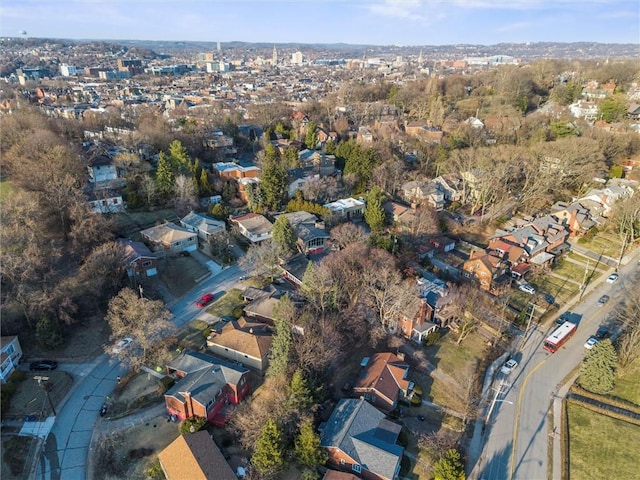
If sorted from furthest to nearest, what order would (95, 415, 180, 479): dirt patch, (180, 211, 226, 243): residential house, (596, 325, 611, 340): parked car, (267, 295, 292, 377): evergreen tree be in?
1. (180, 211, 226, 243): residential house
2. (596, 325, 611, 340): parked car
3. (267, 295, 292, 377): evergreen tree
4. (95, 415, 180, 479): dirt patch

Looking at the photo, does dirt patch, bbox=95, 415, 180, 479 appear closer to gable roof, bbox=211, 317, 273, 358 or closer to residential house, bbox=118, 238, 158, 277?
gable roof, bbox=211, 317, 273, 358

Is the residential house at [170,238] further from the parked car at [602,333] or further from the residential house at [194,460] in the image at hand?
the parked car at [602,333]

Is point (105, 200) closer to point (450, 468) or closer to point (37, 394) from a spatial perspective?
point (37, 394)

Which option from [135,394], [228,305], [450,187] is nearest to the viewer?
[135,394]

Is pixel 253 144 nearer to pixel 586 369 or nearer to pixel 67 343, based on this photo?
pixel 67 343

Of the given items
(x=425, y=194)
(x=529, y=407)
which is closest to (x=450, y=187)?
(x=425, y=194)

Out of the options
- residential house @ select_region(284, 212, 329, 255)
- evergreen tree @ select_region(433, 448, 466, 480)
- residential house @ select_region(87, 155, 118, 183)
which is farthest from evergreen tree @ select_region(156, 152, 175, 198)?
evergreen tree @ select_region(433, 448, 466, 480)
